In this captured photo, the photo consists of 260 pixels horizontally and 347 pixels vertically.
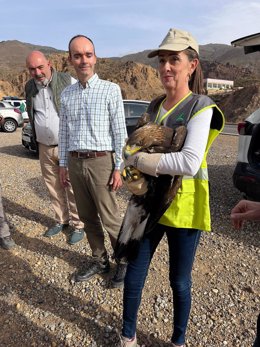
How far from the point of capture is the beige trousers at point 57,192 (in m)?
3.76

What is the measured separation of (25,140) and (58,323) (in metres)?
7.32

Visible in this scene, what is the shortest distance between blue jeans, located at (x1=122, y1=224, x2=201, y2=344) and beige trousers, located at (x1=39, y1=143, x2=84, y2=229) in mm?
1876

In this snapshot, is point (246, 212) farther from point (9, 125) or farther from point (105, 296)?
point (9, 125)

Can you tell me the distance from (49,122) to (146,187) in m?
2.26

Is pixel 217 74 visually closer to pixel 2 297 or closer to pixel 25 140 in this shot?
pixel 25 140

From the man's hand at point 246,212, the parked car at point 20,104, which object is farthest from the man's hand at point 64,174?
the parked car at point 20,104

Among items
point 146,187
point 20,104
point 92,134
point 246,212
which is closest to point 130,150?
point 146,187

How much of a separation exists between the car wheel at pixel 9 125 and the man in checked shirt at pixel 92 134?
1351 centimetres

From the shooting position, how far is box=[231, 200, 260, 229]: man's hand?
1395 millimetres

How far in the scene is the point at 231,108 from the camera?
84.1ft

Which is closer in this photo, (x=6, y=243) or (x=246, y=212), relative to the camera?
(x=246, y=212)

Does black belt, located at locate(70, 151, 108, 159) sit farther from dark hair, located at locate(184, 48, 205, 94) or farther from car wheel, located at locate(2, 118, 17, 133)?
car wheel, located at locate(2, 118, 17, 133)

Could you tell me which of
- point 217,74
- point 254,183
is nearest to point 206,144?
point 254,183

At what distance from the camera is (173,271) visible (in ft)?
6.24
